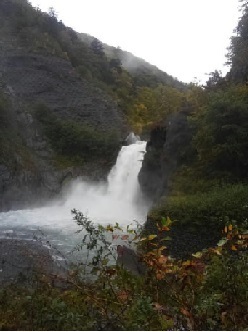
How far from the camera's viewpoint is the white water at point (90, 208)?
1802cm

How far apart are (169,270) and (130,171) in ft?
74.8

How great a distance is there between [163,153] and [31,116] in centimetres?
1754

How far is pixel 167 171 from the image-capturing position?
1889cm

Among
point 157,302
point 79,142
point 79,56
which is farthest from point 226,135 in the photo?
point 79,56

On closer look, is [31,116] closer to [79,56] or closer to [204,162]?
[79,56]

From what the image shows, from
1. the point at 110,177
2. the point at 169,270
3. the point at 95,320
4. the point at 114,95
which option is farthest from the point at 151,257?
the point at 114,95

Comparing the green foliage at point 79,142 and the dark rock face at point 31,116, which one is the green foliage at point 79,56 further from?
the green foliage at point 79,142

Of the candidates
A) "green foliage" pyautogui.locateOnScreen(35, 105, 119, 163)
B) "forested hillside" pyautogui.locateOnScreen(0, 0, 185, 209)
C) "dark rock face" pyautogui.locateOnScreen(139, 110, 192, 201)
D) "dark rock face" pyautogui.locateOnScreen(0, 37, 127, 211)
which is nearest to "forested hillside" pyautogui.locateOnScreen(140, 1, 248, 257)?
"dark rock face" pyautogui.locateOnScreen(139, 110, 192, 201)

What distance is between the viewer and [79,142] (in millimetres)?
32656

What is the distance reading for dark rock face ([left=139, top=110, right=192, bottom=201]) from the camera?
1856 centimetres

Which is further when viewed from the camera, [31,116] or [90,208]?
[31,116]

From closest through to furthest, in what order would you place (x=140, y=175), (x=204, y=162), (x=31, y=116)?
(x=204, y=162)
(x=140, y=175)
(x=31, y=116)

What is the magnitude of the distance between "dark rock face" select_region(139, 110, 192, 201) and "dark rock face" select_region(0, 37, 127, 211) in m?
8.48

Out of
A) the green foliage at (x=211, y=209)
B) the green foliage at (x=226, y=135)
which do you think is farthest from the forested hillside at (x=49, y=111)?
the green foliage at (x=211, y=209)
